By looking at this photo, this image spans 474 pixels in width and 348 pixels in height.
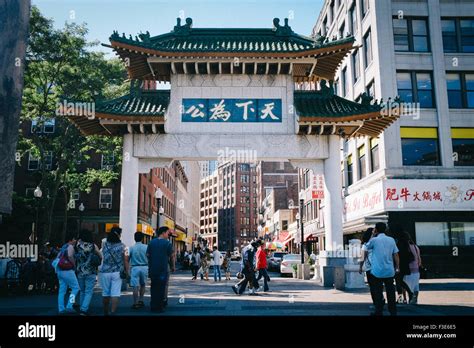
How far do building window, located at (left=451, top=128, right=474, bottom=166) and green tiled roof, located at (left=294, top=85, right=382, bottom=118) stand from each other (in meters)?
10.4

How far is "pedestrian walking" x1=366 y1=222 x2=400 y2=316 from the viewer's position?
28.7 feet

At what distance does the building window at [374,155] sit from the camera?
79.8ft

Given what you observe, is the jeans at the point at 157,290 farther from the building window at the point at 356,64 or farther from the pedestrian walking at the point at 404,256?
the building window at the point at 356,64

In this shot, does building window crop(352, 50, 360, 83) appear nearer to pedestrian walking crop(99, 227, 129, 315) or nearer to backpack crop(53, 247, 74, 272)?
pedestrian walking crop(99, 227, 129, 315)

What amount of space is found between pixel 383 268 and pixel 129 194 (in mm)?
10458

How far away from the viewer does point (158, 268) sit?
10.1 metres

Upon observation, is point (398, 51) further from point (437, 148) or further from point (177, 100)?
point (177, 100)

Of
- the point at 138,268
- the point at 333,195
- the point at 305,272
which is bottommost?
the point at 305,272

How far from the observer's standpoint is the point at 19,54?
10156mm

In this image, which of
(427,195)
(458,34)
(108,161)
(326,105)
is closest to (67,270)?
(326,105)

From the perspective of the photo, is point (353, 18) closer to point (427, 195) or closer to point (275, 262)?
point (427, 195)

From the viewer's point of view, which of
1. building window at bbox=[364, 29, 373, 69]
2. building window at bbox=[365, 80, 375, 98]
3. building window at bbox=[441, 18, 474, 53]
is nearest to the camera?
building window at bbox=[441, 18, 474, 53]

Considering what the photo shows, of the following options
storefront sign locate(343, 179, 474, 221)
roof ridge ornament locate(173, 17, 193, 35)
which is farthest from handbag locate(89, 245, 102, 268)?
storefront sign locate(343, 179, 474, 221)

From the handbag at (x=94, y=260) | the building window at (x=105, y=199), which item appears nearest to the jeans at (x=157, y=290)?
the handbag at (x=94, y=260)
